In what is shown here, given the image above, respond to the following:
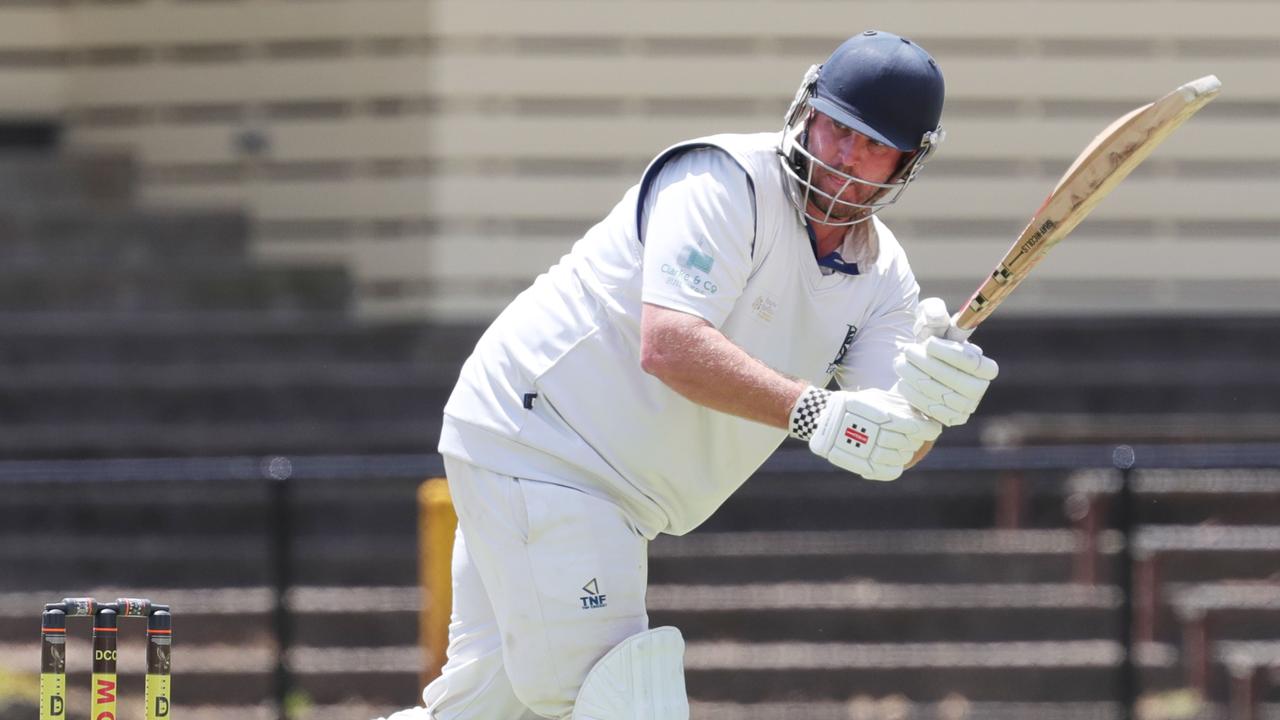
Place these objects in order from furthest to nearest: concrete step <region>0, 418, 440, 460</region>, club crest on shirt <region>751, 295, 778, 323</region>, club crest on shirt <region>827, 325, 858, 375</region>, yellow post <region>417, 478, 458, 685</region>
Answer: concrete step <region>0, 418, 440, 460</region>, yellow post <region>417, 478, 458, 685</region>, club crest on shirt <region>827, 325, 858, 375</region>, club crest on shirt <region>751, 295, 778, 323</region>

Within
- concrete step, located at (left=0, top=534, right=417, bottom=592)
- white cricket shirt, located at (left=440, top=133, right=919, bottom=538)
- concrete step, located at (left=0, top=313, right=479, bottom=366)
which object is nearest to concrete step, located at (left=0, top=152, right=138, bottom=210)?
concrete step, located at (left=0, top=313, right=479, bottom=366)

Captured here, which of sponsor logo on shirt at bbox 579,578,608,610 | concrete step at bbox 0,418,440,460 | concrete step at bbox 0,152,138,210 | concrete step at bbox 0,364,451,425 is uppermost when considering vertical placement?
concrete step at bbox 0,152,138,210

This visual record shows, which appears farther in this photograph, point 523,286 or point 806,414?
point 523,286

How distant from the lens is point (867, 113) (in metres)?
4.29

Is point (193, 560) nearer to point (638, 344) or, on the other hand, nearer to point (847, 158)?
point (638, 344)

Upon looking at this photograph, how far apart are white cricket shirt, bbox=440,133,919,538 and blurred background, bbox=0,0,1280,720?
3.91 meters

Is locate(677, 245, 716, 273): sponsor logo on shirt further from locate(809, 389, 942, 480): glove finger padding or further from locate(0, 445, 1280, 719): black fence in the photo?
locate(0, 445, 1280, 719): black fence

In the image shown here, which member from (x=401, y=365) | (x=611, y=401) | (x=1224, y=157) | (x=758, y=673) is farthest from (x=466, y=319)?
(x=611, y=401)

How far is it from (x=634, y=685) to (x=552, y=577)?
1.00 ft

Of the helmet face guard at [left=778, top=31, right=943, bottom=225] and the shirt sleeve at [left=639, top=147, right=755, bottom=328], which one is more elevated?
the helmet face guard at [left=778, top=31, right=943, bottom=225]

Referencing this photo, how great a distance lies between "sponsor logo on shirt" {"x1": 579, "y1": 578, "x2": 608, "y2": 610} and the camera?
14.5 feet

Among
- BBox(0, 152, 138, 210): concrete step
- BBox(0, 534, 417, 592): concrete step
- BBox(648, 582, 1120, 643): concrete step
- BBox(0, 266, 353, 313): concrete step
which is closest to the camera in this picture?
BBox(648, 582, 1120, 643): concrete step

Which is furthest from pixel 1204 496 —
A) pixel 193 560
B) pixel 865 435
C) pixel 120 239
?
pixel 120 239

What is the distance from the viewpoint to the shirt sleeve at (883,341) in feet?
15.5
